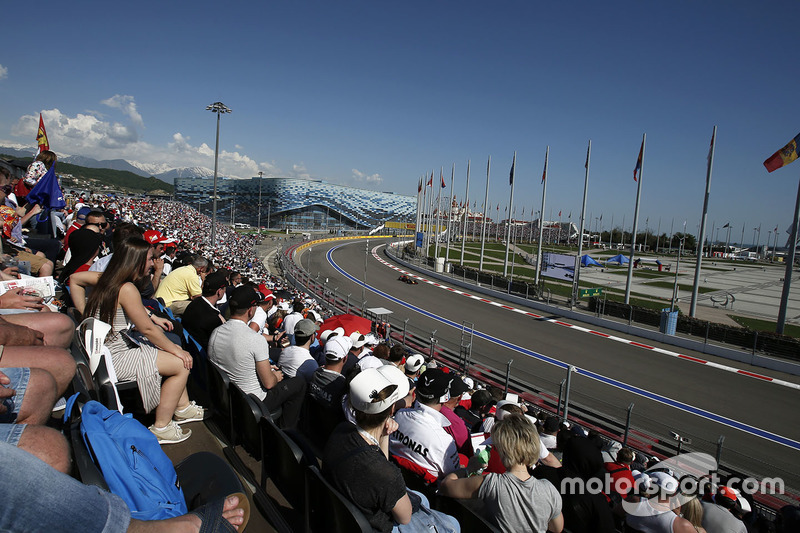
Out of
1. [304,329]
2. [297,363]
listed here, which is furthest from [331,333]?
[297,363]

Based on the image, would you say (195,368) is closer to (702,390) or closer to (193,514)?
(193,514)

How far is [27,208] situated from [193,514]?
34.9 feet

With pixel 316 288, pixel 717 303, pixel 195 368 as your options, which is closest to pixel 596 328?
pixel 316 288

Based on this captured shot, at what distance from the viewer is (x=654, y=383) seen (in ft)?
44.7

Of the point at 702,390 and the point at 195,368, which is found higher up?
the point at 195,368

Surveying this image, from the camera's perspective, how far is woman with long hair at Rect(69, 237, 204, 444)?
10.2ft

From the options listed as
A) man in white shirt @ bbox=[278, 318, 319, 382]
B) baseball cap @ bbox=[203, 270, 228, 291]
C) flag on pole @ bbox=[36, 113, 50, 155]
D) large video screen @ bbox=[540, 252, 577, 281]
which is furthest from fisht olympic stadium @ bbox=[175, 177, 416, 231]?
man in white shirt @ bbox=[278, 318, 319, 382]

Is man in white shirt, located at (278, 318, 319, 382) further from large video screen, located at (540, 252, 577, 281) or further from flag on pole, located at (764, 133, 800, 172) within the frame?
large video screen, located at (540, 252, 577, 281)

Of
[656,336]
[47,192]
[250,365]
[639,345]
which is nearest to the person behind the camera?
[250,365]

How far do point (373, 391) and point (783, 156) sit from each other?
2143 centimetres

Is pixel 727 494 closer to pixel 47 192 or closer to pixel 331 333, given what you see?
pixel 331 333

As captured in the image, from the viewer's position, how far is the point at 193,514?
1592 millimetres

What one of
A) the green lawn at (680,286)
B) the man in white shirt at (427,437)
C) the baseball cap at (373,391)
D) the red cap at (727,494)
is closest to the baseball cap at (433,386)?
the man in white shirt at (427,437)

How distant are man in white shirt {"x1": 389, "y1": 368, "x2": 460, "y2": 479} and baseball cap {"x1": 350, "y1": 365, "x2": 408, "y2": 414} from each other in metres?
0.73
